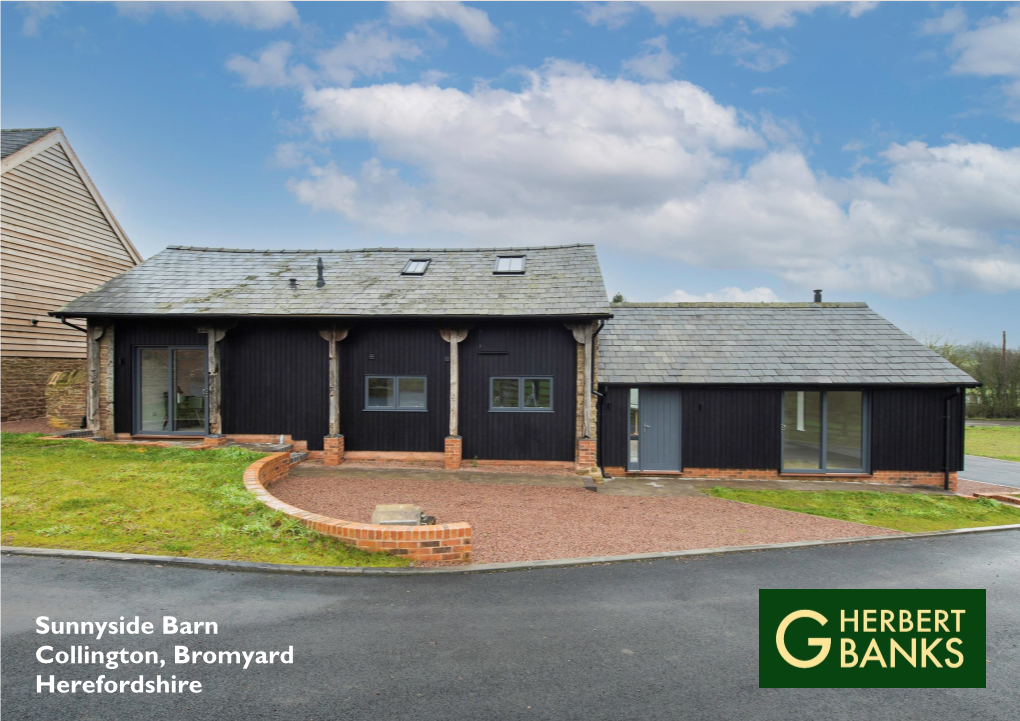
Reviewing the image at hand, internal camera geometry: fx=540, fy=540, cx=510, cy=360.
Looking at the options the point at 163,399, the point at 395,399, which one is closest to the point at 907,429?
the point at 395,399

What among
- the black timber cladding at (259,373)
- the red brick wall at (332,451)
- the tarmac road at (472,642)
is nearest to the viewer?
the tarmac road at (472,642)

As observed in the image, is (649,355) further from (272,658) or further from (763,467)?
(272,658)

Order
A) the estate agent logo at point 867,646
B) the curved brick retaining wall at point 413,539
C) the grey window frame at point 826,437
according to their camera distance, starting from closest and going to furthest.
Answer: the estate agent logo at point 867,646 → the curved brick retaining wall at point 413,539 → the grey window frame at point 826,437

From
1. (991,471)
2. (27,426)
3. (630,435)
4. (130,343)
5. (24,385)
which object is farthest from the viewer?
(24,385)

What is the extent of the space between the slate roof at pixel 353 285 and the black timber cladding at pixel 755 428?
10.3 ft

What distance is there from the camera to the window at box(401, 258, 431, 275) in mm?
14758

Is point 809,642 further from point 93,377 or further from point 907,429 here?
point 93,377

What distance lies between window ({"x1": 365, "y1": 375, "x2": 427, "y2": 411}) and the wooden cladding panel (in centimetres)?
1195

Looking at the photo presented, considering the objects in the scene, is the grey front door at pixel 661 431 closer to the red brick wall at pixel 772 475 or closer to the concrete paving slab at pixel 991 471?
the red brick wall at pixel 772 475

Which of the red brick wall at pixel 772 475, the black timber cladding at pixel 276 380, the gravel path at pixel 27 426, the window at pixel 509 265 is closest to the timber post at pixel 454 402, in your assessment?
the window at pixel 509 265

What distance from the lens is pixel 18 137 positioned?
1752 centimetres

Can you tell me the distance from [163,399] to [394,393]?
6305 mm

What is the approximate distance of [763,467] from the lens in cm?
1336

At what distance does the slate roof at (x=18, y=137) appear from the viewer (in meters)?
16.7
